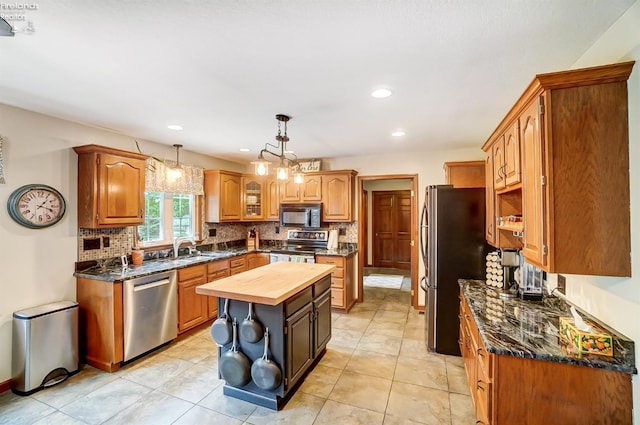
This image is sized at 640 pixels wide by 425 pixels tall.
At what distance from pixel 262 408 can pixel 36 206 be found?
2.73 metres

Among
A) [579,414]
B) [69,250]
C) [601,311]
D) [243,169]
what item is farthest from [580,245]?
[243,169]

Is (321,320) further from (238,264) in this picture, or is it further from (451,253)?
(238,264)

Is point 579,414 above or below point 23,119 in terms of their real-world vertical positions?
below

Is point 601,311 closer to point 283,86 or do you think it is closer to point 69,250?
point 283,86

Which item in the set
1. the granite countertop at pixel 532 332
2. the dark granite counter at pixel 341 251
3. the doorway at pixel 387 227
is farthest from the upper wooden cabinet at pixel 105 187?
the doorway at pixel 387 227

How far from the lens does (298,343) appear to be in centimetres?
240

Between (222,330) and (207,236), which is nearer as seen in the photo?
(222,330)

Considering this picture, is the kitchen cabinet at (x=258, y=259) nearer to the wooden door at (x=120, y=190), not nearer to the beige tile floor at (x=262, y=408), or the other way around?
the beige tile floor at (x=262, y=408)

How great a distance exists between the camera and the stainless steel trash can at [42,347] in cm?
240

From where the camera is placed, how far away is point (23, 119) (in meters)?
2.59

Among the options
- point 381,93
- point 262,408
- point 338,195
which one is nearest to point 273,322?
point 262,408

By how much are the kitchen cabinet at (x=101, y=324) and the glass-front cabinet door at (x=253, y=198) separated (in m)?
2.42

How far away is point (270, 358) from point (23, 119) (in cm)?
306

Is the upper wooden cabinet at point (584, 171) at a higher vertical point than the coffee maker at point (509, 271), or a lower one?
higher
